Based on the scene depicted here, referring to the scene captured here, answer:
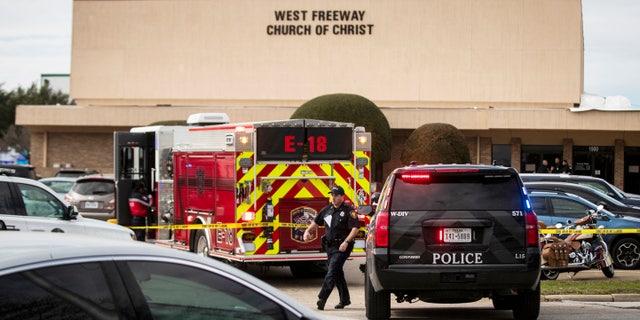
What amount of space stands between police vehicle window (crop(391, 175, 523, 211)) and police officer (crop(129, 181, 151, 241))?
1139 centimetres

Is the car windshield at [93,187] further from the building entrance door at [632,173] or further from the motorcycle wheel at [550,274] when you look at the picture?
the building entrance door at [632,173]

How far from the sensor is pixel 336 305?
14289 mm

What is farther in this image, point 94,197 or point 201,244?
point 94,197

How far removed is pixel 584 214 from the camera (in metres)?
19.5

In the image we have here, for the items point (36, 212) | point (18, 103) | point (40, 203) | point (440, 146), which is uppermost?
point (18, 103)

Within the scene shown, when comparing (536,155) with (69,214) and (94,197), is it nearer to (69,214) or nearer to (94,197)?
(94,197)

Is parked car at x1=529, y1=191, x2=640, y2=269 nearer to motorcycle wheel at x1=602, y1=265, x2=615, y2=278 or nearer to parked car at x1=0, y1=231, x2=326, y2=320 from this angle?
motorcycle wheel at x1=602, y1=265, x2=615, y2=278

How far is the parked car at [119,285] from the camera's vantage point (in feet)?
14.3

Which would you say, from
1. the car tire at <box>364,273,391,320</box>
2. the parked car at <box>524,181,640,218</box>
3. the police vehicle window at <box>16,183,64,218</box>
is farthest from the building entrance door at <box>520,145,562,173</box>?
the car tire at <box>364,273,391,320</box>

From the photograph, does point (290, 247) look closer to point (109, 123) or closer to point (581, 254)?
point (581, 254)

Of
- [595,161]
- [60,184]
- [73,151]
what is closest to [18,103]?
[73,151]

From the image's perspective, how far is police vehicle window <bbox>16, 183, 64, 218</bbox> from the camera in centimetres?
1484

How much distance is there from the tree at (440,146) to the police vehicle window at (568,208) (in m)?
23.0

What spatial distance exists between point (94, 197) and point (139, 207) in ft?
21.6
